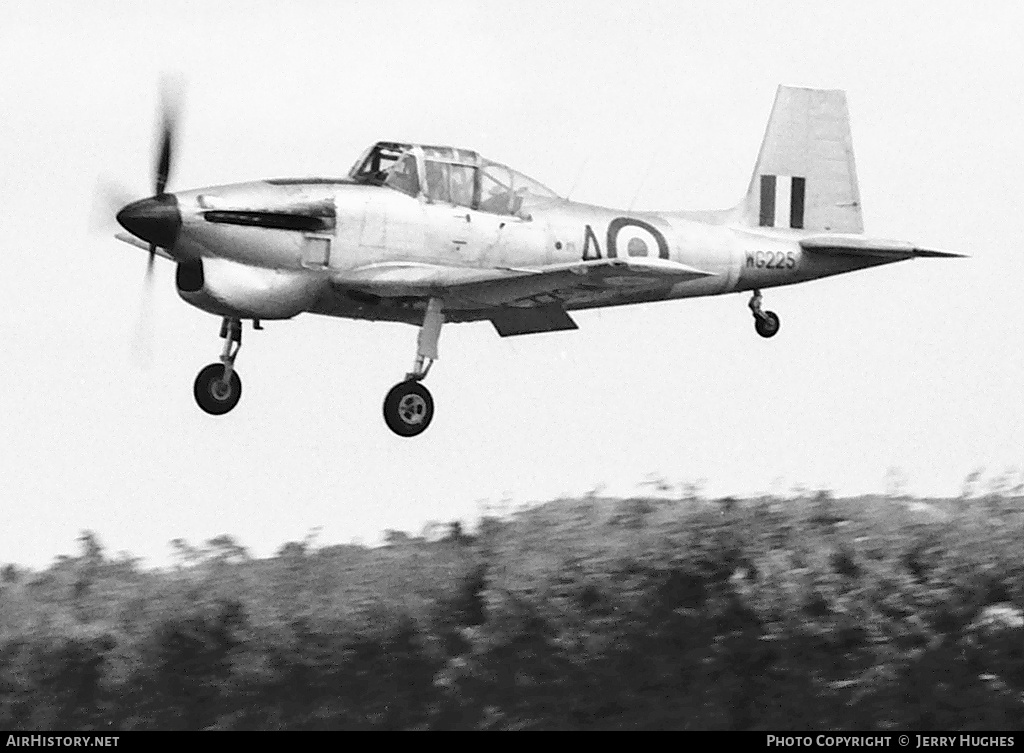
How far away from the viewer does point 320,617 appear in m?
13.7

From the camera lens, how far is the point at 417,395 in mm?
19188

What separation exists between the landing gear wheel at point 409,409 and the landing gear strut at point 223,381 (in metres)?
1.47

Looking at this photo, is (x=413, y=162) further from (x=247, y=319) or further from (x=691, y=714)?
(x=691, y=714)

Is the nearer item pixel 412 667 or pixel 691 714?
pixel 691 714

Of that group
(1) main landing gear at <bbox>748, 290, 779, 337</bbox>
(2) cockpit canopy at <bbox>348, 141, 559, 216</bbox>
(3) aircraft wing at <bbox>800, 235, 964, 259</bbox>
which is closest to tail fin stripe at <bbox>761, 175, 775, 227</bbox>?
(3) aircraft wing at <bbox>800, 235, 964, 259</bbox>

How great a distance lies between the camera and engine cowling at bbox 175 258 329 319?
18.4 metres

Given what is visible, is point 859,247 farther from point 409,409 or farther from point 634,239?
point 409,409

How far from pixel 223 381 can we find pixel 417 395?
6.10ft

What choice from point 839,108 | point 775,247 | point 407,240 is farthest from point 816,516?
point 839,108

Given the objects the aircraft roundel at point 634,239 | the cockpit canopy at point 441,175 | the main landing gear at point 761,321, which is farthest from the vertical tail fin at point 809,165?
the cockpit canopy at point 441,175

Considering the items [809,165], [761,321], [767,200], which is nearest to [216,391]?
[761,321]

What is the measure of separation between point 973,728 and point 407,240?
9219 millimetres

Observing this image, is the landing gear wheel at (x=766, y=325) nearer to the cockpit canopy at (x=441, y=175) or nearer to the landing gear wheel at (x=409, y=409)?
the cockpit canopy at (x=441, y=175)
